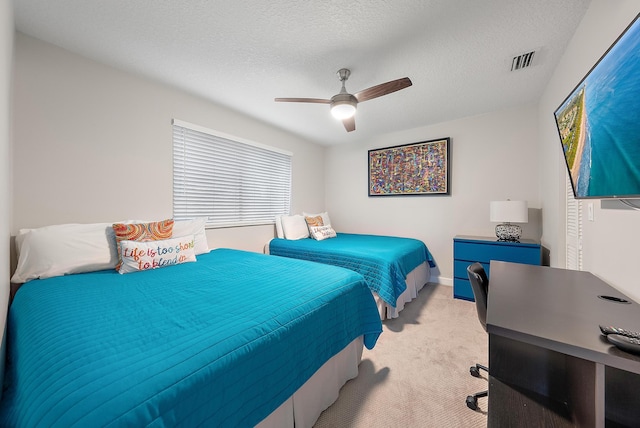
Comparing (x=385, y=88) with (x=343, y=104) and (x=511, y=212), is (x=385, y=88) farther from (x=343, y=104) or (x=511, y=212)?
(x=511, y=212)

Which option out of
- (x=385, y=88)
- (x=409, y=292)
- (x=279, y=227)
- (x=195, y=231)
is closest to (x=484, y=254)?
(x=409, y=292)

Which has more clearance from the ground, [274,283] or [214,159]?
[214,159]

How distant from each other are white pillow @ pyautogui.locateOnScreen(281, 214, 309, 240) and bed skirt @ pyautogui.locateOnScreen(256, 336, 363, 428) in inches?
87.0

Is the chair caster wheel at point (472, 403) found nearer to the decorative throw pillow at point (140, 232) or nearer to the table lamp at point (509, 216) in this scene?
the table lamp at point (509, 216)

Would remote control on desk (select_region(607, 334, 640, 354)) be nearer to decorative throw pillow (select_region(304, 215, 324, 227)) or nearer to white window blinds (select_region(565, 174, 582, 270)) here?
white window blinds (select_region(565, 174, 582, 270))

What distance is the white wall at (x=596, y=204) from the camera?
1.15 m

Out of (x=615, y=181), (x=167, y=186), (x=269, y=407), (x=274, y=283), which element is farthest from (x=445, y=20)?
(x=167, y=186)

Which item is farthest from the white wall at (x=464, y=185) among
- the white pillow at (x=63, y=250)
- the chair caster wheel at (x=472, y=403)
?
the white pillow at (x=63, y=250)

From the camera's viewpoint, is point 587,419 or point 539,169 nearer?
point 587,419

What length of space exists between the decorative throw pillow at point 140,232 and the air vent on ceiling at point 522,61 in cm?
345

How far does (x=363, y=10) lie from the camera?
160 cm

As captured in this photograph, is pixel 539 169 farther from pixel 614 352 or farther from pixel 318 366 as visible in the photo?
pixel 318 366

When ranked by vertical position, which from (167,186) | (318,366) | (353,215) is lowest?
(318,366)

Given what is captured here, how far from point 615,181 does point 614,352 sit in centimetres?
78
